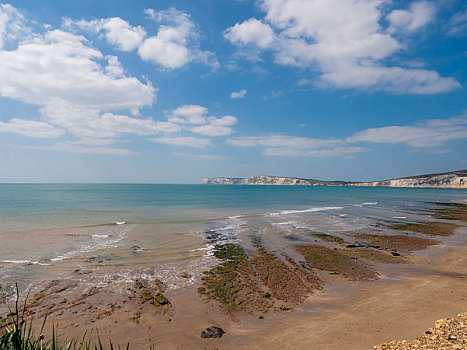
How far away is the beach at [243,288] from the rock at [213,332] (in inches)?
7.3

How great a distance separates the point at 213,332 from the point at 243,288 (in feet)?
12.7

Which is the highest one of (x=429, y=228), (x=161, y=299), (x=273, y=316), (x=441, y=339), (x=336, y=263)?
(x=441, y=339)

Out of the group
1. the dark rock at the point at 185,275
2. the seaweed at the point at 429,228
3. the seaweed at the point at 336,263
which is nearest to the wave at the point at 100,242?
the dark rock at the point at 185,275

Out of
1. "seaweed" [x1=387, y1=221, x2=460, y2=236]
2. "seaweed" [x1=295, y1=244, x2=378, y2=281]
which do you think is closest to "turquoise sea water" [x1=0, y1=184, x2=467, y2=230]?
"seaweed" [x1=295, y1=244, x2=378, y2=281]

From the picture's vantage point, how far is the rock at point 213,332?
868 centimetres

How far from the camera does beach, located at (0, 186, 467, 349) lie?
8859mm

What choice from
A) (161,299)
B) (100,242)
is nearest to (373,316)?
(161,299)

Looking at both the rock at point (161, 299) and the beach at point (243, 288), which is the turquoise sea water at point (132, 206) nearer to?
the beach at point (243, 288)

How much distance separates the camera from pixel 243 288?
12508 mm

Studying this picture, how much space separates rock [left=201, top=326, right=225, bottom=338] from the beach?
0.61 feet

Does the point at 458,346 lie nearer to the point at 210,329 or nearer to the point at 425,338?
the point at 425,338

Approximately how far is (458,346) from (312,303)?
5.30m

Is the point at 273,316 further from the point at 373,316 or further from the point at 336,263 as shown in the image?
the point at 336,263

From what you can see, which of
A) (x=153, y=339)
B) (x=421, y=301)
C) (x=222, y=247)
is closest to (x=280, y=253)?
(x=222, y=247)
